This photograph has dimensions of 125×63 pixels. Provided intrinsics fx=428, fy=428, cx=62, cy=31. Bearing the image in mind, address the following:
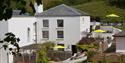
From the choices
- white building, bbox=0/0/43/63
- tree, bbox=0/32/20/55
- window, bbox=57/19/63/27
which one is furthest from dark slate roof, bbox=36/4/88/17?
tree, bbox=0/32/20/55

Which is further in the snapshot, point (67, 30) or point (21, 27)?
A: point (67, 30)

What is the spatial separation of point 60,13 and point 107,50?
10704mm

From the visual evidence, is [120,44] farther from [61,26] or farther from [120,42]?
[61,26]

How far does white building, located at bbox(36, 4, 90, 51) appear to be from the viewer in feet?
141

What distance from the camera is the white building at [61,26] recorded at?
42875 millimetres

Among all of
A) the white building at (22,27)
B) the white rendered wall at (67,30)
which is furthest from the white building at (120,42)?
the white rendered wall at (67,30)

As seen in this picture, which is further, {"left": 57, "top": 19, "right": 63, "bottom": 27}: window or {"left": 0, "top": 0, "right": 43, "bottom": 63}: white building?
{"left": 57, "top": 19, "right": 63, "bottom": 27}: window

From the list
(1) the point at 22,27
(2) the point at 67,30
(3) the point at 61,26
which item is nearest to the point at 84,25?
(2) the point at 67,30

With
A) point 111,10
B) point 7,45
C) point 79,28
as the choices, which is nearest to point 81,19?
point 79,28

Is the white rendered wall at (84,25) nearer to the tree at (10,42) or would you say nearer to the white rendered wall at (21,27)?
the white rendered wall at (21,27)

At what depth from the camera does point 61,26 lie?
43.3 m

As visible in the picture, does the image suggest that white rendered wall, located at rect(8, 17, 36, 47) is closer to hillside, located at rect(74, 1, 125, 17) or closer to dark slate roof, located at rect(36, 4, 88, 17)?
dark slate roof, located at rect(36, 4, 88, 17)

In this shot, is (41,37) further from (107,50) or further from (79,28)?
(107,50)

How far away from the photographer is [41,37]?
43.7 m
